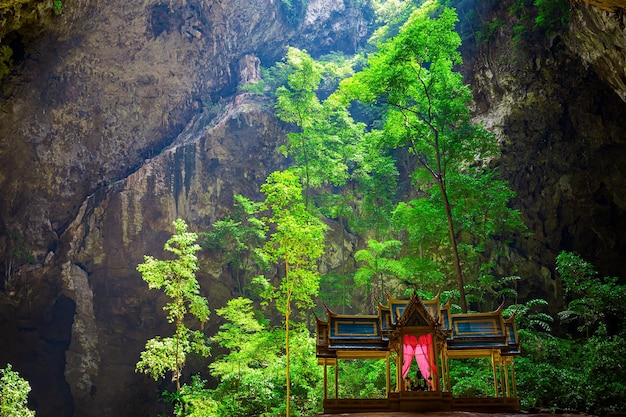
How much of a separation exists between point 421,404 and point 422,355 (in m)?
1.08

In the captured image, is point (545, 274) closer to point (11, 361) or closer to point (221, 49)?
point (221, 49)

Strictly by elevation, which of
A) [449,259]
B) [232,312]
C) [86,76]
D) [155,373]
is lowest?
[155,373]

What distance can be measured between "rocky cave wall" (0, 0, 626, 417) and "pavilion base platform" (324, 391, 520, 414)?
882cm

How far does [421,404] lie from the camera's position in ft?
32.9

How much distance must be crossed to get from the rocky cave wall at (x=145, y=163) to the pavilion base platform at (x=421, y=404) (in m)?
8.82

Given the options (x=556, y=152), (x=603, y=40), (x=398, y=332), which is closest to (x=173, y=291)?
(x=398, y=332)

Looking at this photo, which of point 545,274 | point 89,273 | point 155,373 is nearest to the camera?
point 155,373

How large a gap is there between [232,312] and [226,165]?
11.0m

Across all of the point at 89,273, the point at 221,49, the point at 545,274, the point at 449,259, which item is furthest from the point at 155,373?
the point at 221,49

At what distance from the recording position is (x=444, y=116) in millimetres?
16906

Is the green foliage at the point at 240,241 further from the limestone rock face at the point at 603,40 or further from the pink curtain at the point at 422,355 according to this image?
the limestone rock face at the point at 603,40

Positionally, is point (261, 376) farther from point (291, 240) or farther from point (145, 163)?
point (145, 163)

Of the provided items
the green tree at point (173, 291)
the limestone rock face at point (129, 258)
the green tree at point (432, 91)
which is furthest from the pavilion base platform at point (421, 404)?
the limestone rock face at point (129, 258)

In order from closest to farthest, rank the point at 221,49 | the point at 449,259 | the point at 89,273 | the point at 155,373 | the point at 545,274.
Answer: the point at 155,373, the point at 545,274, the point at 449,259, the point at 89,273, the point at 221,49
